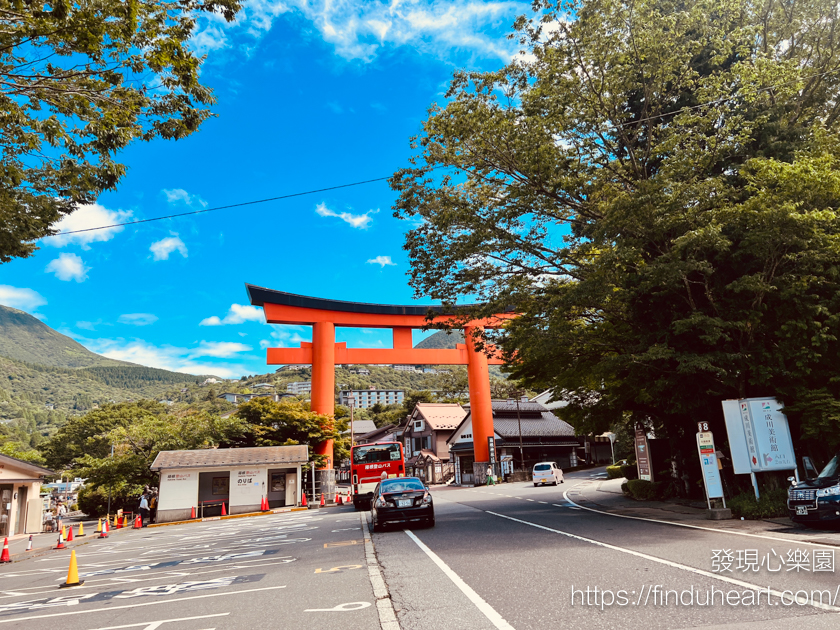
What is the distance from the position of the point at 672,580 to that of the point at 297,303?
91.6 feet

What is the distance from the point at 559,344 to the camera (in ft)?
49.3

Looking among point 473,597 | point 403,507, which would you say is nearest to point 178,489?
point 403,507

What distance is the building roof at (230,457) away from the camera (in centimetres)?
2839

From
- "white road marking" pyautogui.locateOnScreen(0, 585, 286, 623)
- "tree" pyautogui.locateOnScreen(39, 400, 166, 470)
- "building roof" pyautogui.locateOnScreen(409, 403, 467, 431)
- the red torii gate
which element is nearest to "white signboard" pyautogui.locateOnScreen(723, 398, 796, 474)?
"white road marking" pyautogui.locateOnScreen(0, 585, 286, 623)

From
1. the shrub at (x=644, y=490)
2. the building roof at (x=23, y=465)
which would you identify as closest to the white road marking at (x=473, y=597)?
the shrub at (x=644, y=490)

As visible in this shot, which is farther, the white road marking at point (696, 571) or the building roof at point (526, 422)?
the building roof at point (526, 422)

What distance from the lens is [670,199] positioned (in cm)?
1243

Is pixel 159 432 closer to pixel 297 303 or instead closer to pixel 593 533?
pixel 297 303

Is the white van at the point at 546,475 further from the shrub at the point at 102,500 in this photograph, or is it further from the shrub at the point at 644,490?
the shrub at the point at 102,500

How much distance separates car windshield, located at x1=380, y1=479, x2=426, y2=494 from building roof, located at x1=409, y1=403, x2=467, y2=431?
131 ft

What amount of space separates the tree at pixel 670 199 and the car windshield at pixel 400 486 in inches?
201

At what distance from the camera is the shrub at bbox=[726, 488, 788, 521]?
12438 mm

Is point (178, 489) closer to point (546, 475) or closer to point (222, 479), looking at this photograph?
point (222, 479)

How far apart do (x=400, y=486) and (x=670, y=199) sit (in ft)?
34.2
